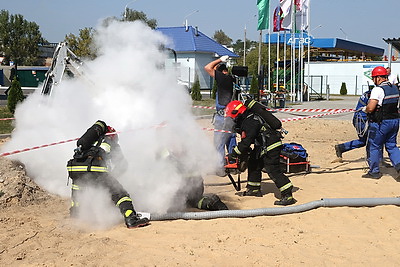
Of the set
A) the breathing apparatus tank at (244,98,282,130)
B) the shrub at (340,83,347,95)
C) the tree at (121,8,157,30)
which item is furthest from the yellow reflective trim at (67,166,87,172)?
the shrub at (340,83,347,95)

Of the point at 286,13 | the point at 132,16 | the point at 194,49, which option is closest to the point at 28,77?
the point at 132,16

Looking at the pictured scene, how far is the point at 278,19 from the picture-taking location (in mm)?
28938

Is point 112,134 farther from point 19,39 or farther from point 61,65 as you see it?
point 19,39

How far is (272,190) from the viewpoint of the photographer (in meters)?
8.30

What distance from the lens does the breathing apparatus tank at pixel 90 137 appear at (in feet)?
19.9

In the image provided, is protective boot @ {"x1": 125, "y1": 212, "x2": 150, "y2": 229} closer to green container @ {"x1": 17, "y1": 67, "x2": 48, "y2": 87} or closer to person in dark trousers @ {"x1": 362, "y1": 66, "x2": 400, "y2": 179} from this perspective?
person in dark trousers @ {"x1": 362, "y1": 66, "x2": 400, "y2": 179}

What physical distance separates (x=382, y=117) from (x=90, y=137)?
5410mm

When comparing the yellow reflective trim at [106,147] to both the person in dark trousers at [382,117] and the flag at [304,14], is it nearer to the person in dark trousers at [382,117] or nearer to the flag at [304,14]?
the person in dark trousers at [382,117]

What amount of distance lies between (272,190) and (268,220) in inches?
80.1

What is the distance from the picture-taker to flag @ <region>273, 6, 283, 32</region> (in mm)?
28650

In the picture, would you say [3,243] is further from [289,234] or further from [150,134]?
[289,234]

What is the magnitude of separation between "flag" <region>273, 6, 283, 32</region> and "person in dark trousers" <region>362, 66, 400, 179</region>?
20704 millimetres

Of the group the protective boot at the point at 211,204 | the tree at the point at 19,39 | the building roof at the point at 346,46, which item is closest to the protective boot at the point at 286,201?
the protective boot at the point at 211,204

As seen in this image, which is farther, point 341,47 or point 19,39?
point 19,39
